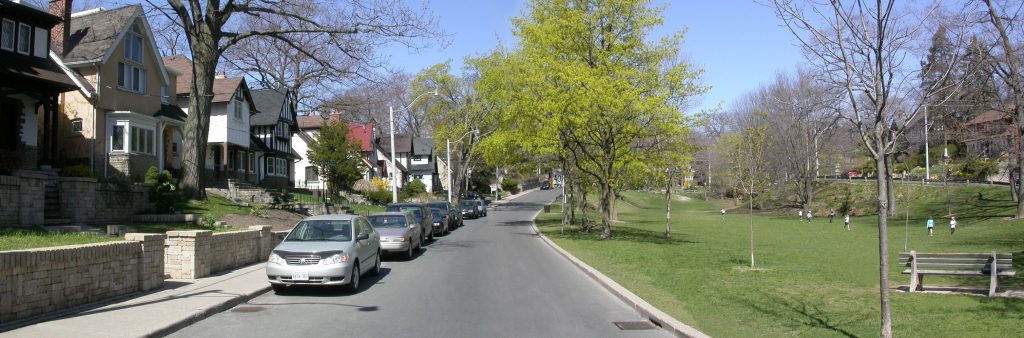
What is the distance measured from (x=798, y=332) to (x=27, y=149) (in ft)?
82.4

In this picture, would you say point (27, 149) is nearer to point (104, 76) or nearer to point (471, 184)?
point (104, 76)

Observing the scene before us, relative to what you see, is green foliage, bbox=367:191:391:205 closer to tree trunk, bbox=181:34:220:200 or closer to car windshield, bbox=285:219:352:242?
tree trunk, bbox=181:34:220:200

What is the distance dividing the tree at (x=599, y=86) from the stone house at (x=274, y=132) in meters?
23.7

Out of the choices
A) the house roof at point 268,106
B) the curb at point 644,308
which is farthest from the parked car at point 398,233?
the house roof at point 268,106

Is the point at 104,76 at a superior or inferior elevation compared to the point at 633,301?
superior

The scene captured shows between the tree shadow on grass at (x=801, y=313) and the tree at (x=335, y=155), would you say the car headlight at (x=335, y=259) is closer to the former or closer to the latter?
the tree shadow on grass at (x=801, y=313)

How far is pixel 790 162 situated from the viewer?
54.3 metres

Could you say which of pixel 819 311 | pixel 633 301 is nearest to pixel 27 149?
pixel 633 301

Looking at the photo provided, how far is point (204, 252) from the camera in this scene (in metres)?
13.5

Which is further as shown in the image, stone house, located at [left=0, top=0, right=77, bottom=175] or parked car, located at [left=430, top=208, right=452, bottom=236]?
parked car, located at [left=430, top=208, right=452, bottom=236]

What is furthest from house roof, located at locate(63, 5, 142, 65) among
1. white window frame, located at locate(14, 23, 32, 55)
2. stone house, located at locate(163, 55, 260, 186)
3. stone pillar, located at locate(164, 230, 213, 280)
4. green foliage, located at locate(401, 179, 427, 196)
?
green foliage, located at locate(401, 179, 427, 196)

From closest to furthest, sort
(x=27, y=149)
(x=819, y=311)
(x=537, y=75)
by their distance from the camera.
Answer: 1. (x=819, y=311)
2. (x=27, y=149)
3. (x=537, y=75)

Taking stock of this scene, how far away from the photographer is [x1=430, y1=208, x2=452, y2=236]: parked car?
3044 centimetres

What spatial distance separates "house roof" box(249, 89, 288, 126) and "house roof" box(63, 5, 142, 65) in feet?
50.6
